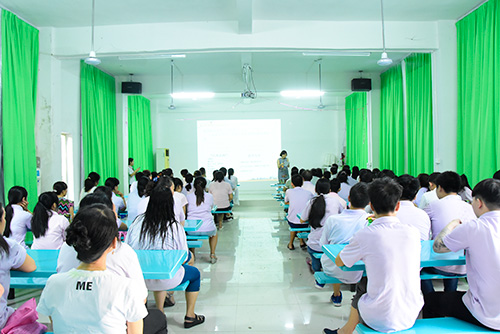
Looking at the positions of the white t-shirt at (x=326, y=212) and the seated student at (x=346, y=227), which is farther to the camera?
the white t-shirt at (x=326, y=212)

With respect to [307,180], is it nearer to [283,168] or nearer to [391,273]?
[283,168]

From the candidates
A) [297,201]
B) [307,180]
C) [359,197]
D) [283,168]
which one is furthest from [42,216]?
[283,168]

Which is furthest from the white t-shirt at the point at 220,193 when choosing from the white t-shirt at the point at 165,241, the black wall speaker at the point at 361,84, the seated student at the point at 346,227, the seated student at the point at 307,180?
the black wall speaker at the point at 361,84

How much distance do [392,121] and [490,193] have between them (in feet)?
20.3

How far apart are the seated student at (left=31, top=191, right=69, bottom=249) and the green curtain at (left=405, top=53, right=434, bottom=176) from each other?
219 inches

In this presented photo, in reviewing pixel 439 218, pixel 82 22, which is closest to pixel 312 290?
pixel 439 218

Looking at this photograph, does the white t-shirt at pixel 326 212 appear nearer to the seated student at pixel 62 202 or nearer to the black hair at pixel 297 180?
the black hair at pixel 297 180

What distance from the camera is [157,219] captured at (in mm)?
2398

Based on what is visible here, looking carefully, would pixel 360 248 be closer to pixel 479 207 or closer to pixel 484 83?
pixel 479 207

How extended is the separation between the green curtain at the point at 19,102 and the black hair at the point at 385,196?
458 cm

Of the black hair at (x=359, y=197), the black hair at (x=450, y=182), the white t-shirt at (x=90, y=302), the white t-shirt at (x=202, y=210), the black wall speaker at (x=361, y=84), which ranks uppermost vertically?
the black wall speaker at (x=361, y=84)

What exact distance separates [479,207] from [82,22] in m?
5.59

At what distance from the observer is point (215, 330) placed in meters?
2.51

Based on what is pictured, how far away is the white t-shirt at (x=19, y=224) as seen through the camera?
2.80 meters
